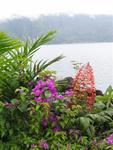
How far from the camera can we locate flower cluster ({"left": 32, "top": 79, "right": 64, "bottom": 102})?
4.06 meters

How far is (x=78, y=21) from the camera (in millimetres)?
9008

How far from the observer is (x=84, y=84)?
4.32 m

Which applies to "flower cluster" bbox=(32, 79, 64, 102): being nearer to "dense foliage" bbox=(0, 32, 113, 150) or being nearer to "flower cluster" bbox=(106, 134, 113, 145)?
"dense foliage" bbox=(0, 32, 113, 150)

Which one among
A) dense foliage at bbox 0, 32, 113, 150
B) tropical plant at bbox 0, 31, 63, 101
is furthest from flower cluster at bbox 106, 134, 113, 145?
tropical plant at bbox 0, 31, 63, 101

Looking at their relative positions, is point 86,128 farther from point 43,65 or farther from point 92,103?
point 43,65

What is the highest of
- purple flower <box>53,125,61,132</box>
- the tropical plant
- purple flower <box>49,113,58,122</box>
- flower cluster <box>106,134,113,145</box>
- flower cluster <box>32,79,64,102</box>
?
the tropical plant

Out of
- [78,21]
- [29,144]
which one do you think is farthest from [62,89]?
[78,21]

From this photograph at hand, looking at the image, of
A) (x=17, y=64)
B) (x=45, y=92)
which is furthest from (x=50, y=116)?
(x=17, y=64)

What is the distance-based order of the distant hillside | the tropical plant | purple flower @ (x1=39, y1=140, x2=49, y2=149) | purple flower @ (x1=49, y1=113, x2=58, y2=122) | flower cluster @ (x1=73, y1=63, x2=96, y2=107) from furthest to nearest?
the distant hillside, the tropical plant, flower cluster @ (x1=73, y1=63, x2=96, y2=107), purple flower @ (x1=49, y1=113, x2=58, y2=122), purple flower @ (x1=39, y1=140, x2=49, y2=149)

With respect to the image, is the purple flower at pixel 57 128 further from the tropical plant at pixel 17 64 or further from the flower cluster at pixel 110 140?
the tropical plant at pixel 17 64

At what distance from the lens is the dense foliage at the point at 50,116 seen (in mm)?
4059

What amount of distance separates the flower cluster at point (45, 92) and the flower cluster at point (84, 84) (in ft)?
0.76

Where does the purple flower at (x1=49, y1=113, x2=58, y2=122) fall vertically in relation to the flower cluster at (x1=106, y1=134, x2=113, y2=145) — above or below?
above

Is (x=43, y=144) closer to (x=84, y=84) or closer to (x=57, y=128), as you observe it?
(x=57, y=128)
